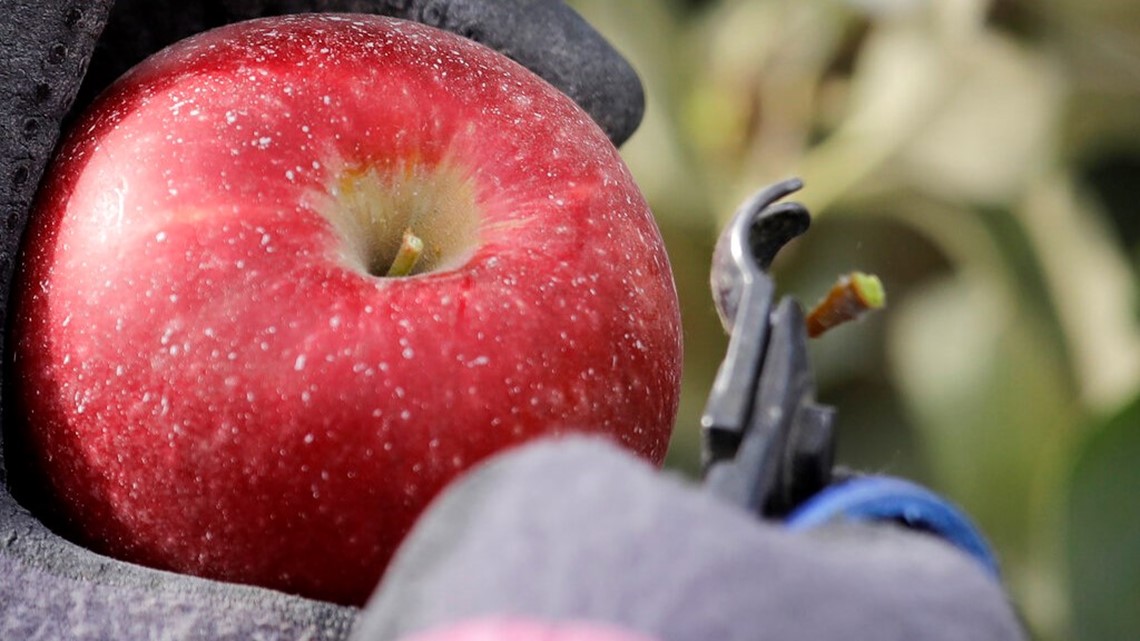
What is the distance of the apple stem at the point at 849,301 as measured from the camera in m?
0.24

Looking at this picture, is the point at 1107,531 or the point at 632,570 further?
the point at 1107,531

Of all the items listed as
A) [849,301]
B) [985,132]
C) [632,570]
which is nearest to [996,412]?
[985,132]

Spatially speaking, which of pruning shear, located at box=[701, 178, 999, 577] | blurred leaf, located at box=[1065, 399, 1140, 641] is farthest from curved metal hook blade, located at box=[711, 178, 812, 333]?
blurred leaf, located at box=[1065, 399, 1140, 641]

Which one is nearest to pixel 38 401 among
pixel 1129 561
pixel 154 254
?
pixel 154 254

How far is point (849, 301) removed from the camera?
24cm

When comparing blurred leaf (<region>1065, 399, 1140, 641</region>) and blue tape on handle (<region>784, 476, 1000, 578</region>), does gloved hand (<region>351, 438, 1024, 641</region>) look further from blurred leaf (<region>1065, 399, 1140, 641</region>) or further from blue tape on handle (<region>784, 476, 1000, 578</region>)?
blurred leaf (<region>1065, 399, 1140, 641</region>)

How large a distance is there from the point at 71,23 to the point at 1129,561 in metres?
1.07

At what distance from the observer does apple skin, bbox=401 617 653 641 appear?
14 centimetres

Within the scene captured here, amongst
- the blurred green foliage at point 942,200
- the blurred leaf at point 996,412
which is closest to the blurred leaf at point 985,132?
the blurred green foliage at point 942,200

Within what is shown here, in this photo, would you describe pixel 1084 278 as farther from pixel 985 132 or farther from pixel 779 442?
pixel 779 442

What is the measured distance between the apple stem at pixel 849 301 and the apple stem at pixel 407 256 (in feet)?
0.26

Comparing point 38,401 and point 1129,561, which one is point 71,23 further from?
point 1129,561

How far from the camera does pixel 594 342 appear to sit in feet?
0.81

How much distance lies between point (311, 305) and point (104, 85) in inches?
4.7
